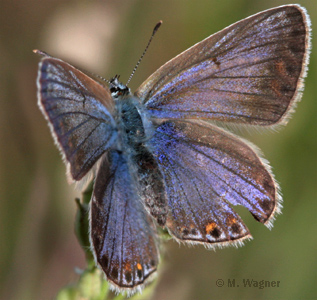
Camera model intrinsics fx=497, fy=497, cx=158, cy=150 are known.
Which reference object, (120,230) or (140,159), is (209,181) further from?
(120,230)

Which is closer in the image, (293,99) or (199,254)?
(293,99)

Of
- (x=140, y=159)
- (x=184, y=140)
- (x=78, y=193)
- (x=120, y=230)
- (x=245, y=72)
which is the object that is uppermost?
(x=245, y=72)

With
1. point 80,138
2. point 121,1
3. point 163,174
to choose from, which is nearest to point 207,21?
point 121,1

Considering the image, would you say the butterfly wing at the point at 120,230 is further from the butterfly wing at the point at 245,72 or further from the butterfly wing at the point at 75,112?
the butterfly wing at the point at 245,72

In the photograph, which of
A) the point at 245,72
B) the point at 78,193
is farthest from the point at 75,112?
the point at 78,193

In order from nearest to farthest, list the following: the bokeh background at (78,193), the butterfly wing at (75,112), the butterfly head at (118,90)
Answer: the butterfly wing at (75,112) → the butterfly head at (118,90) → the bokeh background at (78,193)

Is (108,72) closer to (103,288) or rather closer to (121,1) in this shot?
(121,1)

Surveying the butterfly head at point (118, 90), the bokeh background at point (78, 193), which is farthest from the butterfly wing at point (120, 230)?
the bokeh background at point (78, 193)
